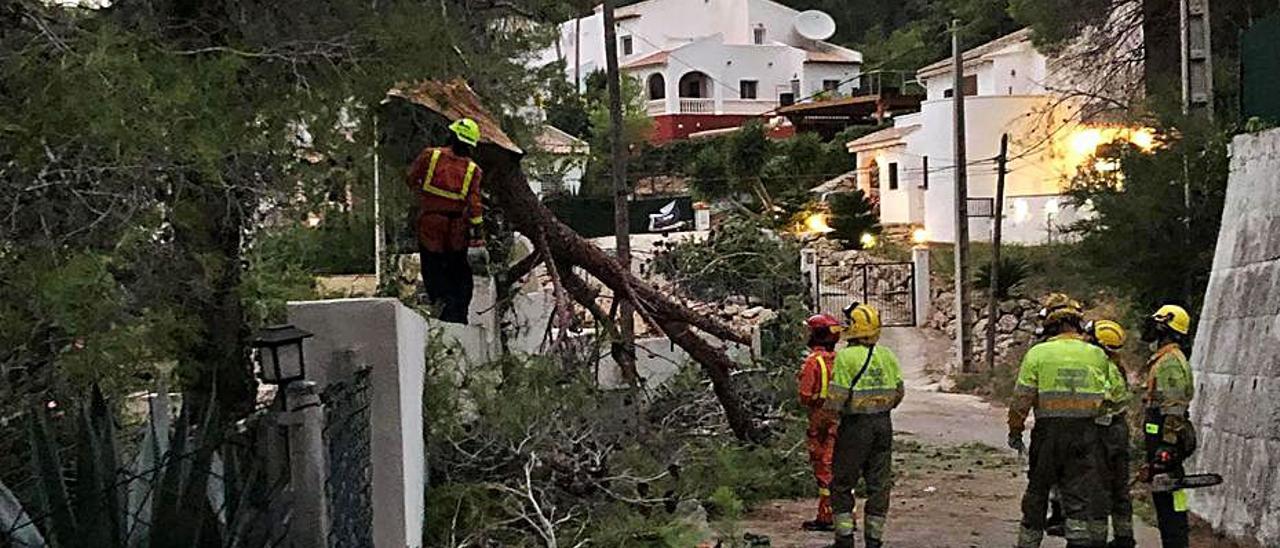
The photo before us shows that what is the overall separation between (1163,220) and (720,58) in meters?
48.2

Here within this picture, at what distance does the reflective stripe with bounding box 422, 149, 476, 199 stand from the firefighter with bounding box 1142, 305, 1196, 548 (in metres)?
4.28

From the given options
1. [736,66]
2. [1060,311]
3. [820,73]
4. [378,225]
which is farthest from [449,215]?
[820,73]

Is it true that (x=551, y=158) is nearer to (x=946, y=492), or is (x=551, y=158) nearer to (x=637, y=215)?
(x=946, y=492)

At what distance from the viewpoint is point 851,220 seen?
37.4m

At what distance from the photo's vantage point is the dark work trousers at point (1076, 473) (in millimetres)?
8539

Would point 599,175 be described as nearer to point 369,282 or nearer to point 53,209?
point 369,282

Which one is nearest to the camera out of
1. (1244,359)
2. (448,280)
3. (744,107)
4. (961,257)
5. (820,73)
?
(448,280)

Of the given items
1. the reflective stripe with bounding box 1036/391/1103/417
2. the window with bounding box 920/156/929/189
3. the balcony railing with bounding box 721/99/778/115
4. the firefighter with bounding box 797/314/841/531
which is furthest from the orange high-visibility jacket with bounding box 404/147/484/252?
the balcony railing with bounding box 721/99/778/115

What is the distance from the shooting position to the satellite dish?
211 feet

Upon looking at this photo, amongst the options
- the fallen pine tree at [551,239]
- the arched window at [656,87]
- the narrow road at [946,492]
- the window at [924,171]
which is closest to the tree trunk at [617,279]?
the fallen pine tree at [551,239]

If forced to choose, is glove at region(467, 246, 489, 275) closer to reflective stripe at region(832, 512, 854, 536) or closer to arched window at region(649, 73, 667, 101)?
reflective stripe at region(832, 512, 854, 536)

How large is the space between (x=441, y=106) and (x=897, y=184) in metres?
34.2

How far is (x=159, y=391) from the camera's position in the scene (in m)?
5.72

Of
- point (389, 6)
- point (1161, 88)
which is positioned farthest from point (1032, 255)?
point (389, 6)
